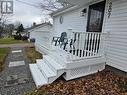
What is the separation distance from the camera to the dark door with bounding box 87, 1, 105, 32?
5.76 meters

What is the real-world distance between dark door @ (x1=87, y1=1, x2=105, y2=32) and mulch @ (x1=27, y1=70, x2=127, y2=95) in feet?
7.25

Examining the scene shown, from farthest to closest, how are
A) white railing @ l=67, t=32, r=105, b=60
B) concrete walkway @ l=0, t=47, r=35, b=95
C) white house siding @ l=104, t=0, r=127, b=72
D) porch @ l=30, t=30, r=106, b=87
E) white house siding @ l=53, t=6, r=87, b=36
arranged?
white house siding @ l=53, t=6, r=87, b=36 → white railing @ l=67, t=32, r=105, b=60 → white house siding @ l=104, t=0, r=127, b=72 → porch @ l=30, t=30, r=106, b=87 → concrete walkway @ l=0, t=47, r=35, b=95

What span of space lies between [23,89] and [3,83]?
3.12 feet

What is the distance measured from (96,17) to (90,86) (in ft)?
10.7

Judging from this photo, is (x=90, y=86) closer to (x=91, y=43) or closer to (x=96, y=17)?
(x=91, y=43)

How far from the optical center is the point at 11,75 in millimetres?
5613

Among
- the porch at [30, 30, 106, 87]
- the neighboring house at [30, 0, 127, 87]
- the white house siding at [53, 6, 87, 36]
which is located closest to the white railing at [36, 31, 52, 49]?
the white house siding at [53, 6, 87, 36]

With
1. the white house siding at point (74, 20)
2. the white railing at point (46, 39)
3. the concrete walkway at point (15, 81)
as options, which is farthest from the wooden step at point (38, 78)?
the white house siding at point (74, 20)

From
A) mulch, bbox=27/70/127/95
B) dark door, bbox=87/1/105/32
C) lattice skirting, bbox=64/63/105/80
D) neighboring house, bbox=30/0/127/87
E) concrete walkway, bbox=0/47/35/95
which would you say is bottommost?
concrete walkway, bbox=0/47/35/95

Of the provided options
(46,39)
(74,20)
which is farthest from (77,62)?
(74,20)

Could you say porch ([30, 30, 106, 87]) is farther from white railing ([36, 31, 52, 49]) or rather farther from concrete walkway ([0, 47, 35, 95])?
white railing ([36, 31, 52, 49])

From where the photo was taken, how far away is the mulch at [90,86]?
3834mm

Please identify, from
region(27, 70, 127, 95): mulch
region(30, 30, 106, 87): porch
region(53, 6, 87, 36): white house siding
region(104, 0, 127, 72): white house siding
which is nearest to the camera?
region(27, 70, 127, 95): mulch

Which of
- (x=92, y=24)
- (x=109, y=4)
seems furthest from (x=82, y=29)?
(x=109, y=4)
